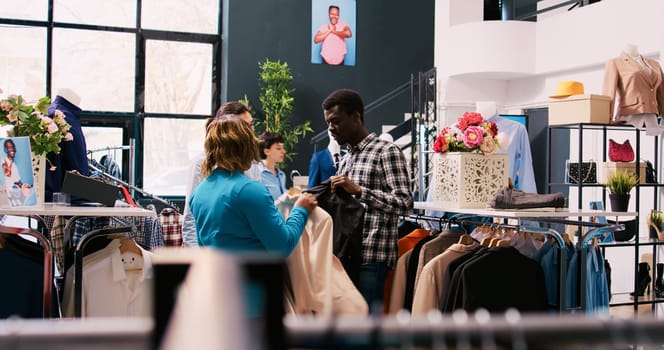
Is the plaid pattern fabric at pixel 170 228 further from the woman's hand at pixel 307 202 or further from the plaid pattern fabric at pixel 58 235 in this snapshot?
the woman's hand at pixel 307 202

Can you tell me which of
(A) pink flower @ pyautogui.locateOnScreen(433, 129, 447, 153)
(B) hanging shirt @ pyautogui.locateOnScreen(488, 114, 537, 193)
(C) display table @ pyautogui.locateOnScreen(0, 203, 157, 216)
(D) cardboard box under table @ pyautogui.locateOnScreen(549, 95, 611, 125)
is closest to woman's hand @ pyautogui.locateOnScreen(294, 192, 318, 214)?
(C) display table @ pyautogui.locateOnScreen(0, 203, 157, 216)

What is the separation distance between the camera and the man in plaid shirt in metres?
3.21

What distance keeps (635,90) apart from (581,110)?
0.58 m

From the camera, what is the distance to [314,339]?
369 mm

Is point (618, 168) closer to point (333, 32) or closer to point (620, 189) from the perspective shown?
point (620, 189)

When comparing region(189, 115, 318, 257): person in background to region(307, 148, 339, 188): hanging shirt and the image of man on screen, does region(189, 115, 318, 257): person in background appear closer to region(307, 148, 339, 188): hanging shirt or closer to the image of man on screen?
region(307, 148, 339, 188): hanging shirt

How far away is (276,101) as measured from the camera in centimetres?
1076

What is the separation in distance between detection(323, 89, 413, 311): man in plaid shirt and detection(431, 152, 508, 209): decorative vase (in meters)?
0.65

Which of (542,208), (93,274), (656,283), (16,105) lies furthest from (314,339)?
(656,283)

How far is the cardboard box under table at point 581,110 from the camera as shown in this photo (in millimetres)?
5711

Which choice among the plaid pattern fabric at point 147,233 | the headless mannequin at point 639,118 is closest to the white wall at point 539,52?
the headless mannequin at point 639,118

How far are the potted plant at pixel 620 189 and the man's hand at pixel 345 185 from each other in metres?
3.40

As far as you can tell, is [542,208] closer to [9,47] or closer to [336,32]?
[336,32]

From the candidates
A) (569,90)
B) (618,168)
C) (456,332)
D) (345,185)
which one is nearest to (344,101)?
(345,185)
